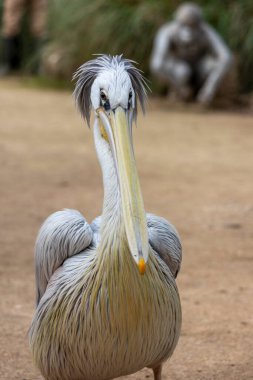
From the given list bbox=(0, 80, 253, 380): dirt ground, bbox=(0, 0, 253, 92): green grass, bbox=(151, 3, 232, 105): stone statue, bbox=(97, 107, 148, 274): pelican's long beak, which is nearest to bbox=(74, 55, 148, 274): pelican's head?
bbox=(97, 107, 148, 274): pelican's long beak

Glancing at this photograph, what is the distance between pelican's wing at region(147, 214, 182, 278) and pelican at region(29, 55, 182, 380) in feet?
0.12

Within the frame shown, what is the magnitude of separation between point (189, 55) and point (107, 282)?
9.42m

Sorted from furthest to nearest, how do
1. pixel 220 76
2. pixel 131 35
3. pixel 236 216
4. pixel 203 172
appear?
pixel 131 35 < pixel 220 76 < pixel 203 172 < pixel 236 216

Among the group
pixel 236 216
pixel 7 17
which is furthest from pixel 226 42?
pixel 236 216

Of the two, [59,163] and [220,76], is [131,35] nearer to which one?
[220,76]

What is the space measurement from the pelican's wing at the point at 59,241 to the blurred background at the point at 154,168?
2.28 ft

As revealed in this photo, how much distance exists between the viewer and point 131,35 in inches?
515

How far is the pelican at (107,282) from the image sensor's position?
3.18m

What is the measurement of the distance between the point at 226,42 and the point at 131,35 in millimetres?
1320

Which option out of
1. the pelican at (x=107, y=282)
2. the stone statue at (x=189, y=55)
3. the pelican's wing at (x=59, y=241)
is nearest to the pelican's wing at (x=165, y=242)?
the pelican at (x=107, y=282)

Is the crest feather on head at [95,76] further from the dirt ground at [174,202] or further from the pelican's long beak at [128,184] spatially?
the dirt ground at [174,202]

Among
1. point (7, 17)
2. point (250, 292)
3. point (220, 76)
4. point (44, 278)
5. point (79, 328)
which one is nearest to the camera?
point (79, 328)

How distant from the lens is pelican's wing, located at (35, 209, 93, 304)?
136 inches

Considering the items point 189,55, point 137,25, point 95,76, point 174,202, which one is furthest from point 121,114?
point 137,25
